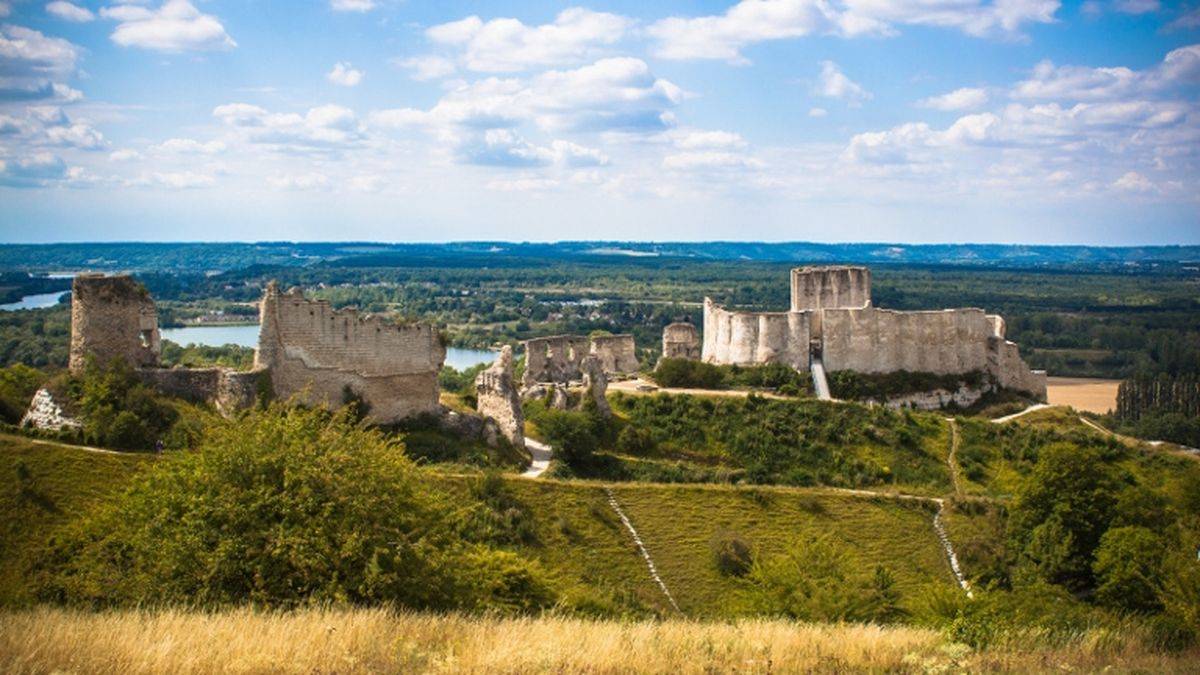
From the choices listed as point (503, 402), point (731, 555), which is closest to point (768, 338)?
point (503, 402)

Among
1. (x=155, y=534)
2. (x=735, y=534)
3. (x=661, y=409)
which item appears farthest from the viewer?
(x=661, y=409)

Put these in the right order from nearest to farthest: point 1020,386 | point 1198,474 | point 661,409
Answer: point 1198,474 → point 661,409 → point 1020,386

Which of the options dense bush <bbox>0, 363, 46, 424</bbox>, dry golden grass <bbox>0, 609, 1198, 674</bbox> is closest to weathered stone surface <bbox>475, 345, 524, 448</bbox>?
dense bush <bbox>0, 363, 46, 424</bbox>

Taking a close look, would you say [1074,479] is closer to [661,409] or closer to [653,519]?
[653,519]

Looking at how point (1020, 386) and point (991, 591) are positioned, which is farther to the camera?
point (1020, 386)

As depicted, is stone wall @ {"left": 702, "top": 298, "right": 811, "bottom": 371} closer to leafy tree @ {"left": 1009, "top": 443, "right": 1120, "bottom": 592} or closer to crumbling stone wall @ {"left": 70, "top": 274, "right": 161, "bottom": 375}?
leafy tree @ {"left": 1009, "top": 443, "right": 1120, "bottom": 592}

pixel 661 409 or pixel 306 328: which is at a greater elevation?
pixel 306 328

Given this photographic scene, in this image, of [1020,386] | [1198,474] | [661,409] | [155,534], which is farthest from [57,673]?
[1020,386]
